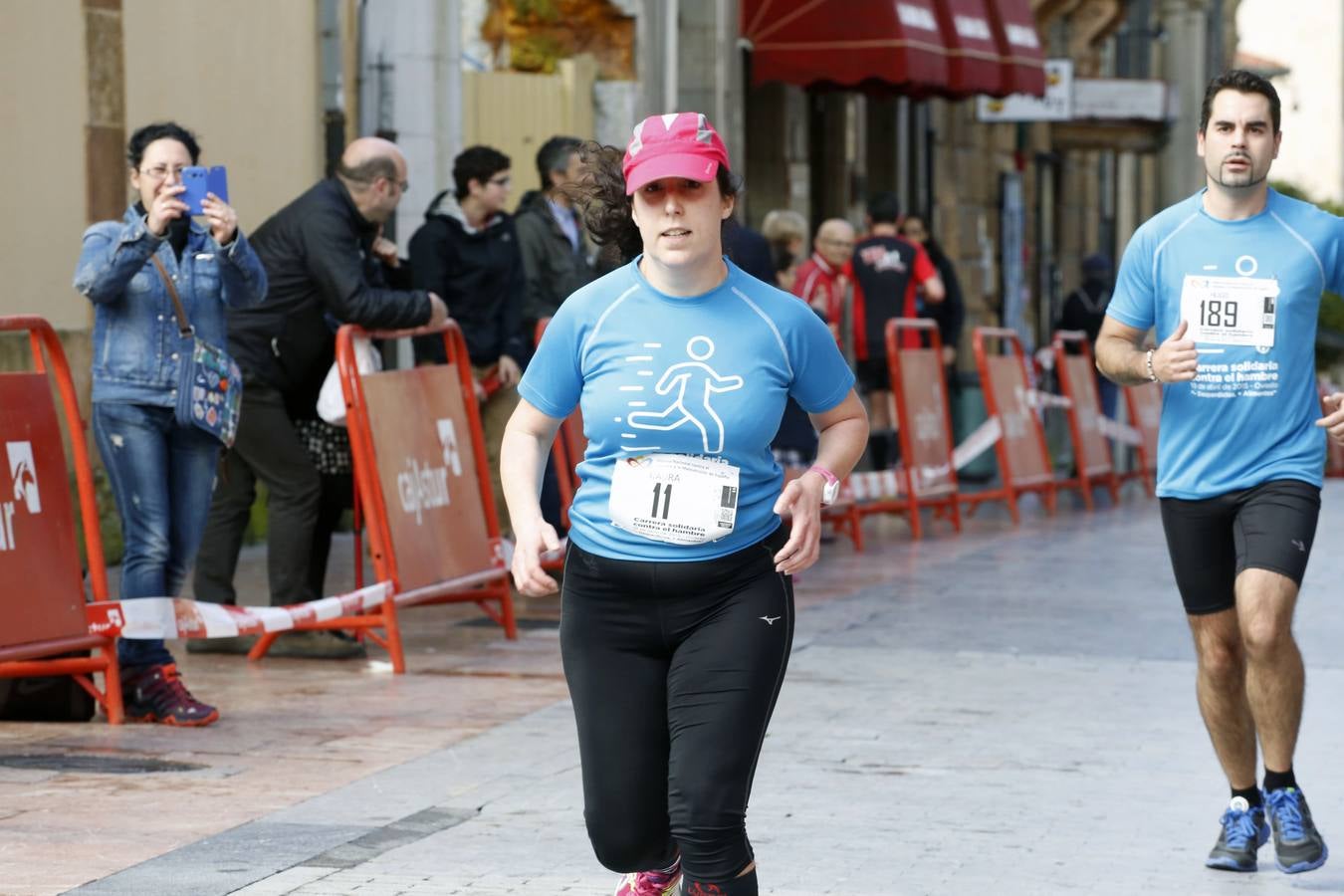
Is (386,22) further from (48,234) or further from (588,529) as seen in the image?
(588,529)

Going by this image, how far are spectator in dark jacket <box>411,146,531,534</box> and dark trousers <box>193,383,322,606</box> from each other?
1381 millimetres

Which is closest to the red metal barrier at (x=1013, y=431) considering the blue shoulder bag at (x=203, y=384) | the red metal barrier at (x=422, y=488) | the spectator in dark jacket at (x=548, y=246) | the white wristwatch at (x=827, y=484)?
the spectator in dark jacket at (x=548, y=246)

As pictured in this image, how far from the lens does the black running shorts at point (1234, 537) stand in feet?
19.3

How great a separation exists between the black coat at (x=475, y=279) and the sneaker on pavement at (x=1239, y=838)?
538cm

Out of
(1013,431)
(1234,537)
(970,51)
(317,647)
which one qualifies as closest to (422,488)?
(317,647)

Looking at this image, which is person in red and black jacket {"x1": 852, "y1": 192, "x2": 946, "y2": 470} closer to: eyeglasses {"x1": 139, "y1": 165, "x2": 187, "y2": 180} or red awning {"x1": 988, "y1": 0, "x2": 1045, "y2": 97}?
red awning {"x1": 988, "y1": 0, "x2": 1045, "y2": 97}

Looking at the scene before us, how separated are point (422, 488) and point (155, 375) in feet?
6.23

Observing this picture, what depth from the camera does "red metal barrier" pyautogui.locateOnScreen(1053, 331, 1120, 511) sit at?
17953mm

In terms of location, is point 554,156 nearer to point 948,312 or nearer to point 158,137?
point 158,137

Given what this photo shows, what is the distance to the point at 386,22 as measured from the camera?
14844 millimetres

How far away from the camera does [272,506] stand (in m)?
9.34

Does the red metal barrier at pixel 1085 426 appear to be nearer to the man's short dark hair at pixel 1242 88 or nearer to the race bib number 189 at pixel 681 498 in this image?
the man's short dark hair at pixel 1242 88

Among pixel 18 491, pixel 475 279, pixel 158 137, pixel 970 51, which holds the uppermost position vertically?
pixel 970 51

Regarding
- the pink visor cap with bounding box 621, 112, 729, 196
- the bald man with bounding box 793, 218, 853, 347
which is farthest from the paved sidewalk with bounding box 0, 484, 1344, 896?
the bald man with bounding box 793, 218, 853, 347
